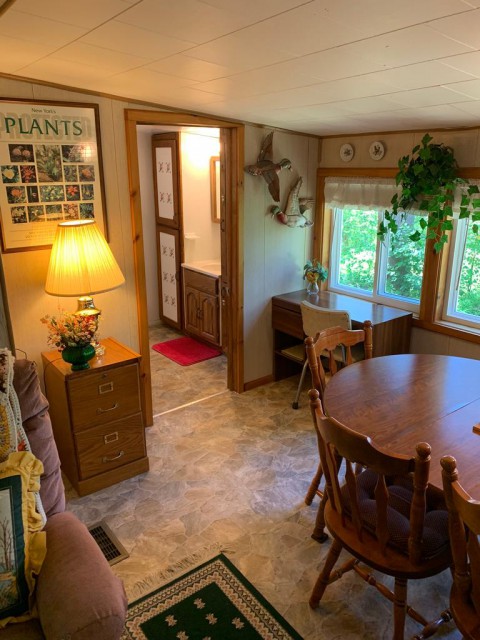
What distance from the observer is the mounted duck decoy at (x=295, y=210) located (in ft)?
12.3

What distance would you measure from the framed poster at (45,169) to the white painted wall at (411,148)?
74.3 inches

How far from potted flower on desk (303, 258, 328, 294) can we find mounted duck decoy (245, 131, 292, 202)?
71 cm

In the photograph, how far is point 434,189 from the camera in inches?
120

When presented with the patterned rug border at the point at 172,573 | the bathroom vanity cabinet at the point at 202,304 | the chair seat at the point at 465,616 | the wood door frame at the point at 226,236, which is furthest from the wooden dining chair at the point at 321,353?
the bathroom vanity cabinet at the point at 202,304

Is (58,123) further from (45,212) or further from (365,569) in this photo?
(365,569)

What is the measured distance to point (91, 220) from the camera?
109 inches

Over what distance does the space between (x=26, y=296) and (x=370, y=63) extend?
2067 mm

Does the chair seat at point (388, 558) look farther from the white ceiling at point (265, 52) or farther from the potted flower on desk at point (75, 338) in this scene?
the white ceiling at point (265, 52)

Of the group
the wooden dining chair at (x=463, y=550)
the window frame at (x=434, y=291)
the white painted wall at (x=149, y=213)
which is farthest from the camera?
the white painted wall at (x=149, y=213)

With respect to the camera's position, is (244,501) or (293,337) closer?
(244,501)

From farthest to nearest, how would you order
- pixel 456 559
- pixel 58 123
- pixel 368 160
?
1. pixel 368 160
2. pixel 58 123
3. pixel 456 559

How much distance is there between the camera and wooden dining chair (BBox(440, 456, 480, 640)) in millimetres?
1271

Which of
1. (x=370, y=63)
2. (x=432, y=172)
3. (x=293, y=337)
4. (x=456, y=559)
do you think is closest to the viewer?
(x=456, y=559)

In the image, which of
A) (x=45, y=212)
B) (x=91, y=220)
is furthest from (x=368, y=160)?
(x=45, y=212)
